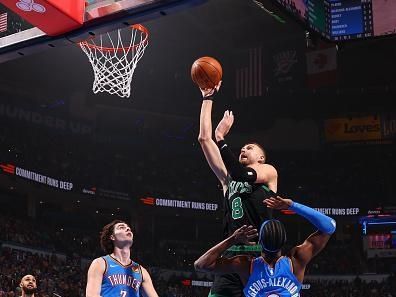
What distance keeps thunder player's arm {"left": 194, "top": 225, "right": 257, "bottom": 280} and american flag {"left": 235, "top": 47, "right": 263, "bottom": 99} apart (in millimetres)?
18724

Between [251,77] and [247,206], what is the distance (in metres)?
18.8

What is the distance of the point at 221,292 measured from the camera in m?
4.02

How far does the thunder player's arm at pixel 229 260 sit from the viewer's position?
137 inches

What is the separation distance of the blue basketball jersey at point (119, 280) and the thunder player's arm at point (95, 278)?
0.05 m

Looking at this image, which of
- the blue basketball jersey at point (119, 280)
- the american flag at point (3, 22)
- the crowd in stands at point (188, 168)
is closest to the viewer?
the blue basketball jersey at point (119, 280)

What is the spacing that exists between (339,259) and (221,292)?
23.5 metres

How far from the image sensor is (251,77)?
896 inches

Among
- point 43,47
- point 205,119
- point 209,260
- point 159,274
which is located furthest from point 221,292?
point 159,274

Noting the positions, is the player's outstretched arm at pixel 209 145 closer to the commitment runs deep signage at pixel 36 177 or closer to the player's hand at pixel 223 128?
the player's hand at pixel 223 128

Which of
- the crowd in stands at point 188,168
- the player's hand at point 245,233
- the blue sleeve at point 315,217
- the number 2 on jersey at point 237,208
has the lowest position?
the player's hand at point 245,233

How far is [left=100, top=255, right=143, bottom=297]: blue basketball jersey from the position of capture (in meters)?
5.10

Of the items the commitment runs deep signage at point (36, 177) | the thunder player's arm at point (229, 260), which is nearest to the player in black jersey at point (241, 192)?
the thunder player's arm at point (229, 260)

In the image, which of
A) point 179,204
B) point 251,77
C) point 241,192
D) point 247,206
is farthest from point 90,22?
point 179,204

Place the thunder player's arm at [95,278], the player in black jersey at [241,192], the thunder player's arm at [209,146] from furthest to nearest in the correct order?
the thunder player's arm at [95,278] < the thunder player's arm at [209,146] < the player in black jersey at [241,192]
